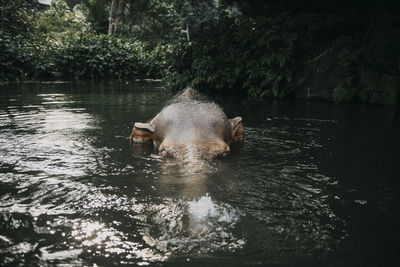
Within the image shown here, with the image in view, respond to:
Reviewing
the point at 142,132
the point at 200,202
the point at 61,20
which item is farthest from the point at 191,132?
the point at 61,20

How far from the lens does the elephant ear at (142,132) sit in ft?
18.4

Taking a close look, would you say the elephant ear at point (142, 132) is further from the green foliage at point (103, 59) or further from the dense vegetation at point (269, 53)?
the green foliage at point (103, 59)

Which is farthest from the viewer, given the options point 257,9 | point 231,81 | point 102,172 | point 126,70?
point 126,70

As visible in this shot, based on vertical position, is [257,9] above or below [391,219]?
above

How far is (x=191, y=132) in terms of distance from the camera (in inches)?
192

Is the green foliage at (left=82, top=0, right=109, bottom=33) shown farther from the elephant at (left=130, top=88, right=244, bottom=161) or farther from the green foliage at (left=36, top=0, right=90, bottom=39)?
the elephant at (left=130, top=88, right=244, bottom=161)

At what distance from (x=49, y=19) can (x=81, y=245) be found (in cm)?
3202

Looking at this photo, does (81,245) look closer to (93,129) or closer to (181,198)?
(181,198)

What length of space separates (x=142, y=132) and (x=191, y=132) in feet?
3.56

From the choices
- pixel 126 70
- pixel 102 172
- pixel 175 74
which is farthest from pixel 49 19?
pixel 102 172

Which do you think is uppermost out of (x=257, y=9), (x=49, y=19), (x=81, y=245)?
(x=49, y=19)

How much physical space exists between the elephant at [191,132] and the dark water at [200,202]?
0.60 feet

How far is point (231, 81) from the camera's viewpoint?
13.2 metres

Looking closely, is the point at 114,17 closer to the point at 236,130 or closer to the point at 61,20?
the point at 61,20
